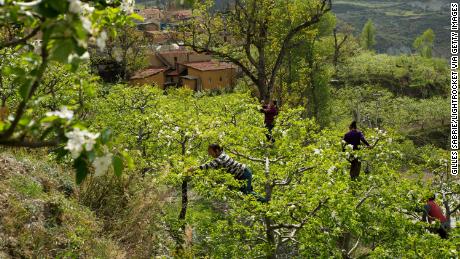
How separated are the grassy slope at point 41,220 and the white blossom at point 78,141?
4.60 meters

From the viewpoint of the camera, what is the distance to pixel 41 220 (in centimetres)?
696

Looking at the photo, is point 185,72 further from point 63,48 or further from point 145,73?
point 63,48

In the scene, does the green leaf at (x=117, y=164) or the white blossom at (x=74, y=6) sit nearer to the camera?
the white blossom at (x=74, y=6)

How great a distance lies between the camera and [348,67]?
2692 inches

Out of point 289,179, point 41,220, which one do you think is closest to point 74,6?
point 41,220

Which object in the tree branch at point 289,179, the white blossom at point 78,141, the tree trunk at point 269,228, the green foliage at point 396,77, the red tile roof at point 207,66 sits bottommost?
the green foliage at point 396,77

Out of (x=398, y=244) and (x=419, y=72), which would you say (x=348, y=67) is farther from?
(x=398, y=244)

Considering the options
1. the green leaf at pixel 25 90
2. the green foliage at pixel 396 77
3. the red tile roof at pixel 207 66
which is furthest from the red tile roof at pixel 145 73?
the green leaf at pixel 25 90

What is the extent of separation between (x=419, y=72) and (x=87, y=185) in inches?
2906

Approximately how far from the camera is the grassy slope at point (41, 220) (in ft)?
20.7

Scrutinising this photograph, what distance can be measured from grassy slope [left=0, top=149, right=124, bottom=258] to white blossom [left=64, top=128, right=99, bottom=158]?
4.60 meters

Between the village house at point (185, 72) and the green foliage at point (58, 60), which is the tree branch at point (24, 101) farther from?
the village house at point (185, 72)

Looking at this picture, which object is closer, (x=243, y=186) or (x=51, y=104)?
(x=243, y=186)

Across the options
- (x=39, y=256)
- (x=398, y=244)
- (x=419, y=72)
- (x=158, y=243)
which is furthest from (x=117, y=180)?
(x=419, y=72)
